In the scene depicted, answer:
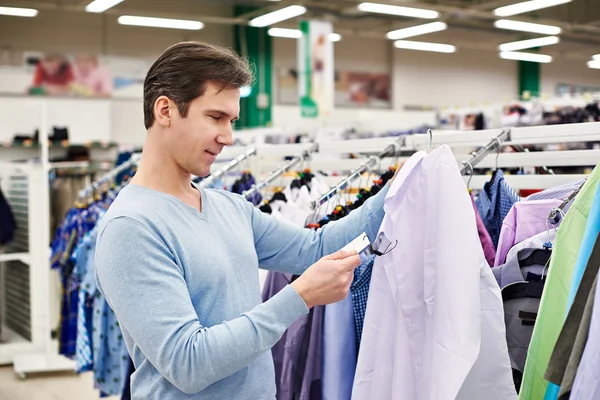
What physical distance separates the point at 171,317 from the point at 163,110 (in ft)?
1.56

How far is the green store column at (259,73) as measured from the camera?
14.7 metres

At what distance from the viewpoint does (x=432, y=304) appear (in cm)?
176

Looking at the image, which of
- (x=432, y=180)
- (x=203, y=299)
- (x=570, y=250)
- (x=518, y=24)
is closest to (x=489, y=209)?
(x=432, y=180)

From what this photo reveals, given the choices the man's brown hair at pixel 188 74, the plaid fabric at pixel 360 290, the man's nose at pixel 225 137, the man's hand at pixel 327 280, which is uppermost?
the man's brown hair at pixel 188 74

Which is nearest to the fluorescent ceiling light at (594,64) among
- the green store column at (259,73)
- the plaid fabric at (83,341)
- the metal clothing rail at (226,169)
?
the green store column at (259,73)

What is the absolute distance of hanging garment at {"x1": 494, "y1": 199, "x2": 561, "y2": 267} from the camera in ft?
6.25

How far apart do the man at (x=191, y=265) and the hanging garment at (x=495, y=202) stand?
2.36 feet

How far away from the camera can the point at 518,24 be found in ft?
42.2

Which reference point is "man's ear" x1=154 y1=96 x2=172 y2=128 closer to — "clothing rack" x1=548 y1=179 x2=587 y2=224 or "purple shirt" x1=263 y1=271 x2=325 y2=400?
"purple shirt" x1=263 y1=271 x2=325 y2=400

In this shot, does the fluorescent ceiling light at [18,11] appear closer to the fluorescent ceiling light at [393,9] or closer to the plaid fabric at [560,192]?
the fluorescent ceiling light at [393,9]

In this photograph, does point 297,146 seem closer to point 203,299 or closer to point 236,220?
point 236,220

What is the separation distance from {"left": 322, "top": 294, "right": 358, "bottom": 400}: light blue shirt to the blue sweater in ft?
1.39

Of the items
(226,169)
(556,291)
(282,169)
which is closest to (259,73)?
(226,169)

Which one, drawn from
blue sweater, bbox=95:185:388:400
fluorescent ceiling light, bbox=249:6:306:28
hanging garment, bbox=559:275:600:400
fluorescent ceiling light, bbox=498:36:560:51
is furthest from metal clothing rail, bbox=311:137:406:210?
fluorescent ceiling light, bbox=498:36:560:51
